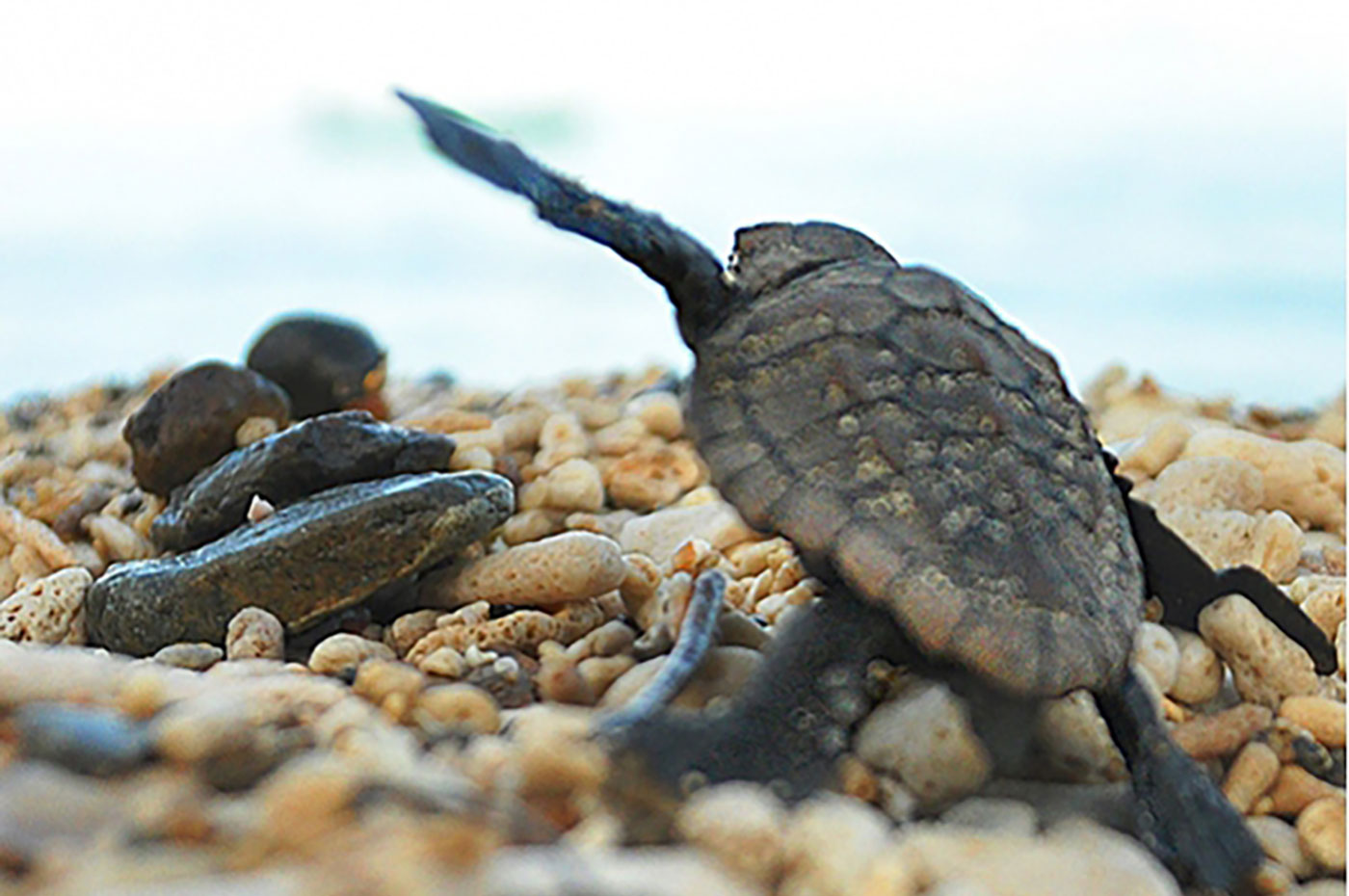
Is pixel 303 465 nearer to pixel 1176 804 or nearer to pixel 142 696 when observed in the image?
pixel 142 696

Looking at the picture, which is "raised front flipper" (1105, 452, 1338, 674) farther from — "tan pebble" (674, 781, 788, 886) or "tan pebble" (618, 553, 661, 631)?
"tan pebble" (674, 781, 788, 886)

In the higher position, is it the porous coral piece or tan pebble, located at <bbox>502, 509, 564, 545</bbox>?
tan pebble, located at <bbox>502, 509, 564, 545</bbox>

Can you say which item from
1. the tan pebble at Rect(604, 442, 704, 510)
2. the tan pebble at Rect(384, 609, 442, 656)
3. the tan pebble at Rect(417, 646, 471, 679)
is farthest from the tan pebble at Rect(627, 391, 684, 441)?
the tan pebble at Rect(417, 646, 471, 679)

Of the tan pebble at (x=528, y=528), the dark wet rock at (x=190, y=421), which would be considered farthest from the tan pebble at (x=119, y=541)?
the tan pebble at (x=528, y=528)

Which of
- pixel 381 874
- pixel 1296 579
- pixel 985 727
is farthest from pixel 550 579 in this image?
pixel 1296 579

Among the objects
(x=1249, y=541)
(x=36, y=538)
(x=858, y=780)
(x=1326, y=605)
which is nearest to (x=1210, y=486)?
(x=1249, y=541)

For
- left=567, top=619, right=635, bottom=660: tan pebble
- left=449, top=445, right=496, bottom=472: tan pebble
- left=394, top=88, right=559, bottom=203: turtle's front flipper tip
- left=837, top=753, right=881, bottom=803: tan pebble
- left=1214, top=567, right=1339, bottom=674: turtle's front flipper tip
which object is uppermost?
left=394, top=88, right=559, bottom=203: turtle's front flipper tip
